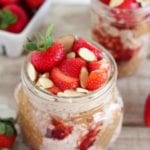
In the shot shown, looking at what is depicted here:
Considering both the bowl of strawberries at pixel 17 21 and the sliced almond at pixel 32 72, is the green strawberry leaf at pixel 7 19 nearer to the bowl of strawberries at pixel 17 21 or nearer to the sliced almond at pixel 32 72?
the bowl of strawberries at pixel 17 21

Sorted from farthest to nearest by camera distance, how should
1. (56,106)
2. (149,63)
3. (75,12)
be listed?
(75,12), (149,63), (56,106)

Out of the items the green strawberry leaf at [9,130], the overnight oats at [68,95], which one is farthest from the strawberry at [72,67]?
the green strawberry leaf at [9,130]

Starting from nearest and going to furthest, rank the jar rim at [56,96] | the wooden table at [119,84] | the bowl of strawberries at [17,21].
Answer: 1. the jar rim at [56,96]
2. the wooden table at [119,84]
3. the bowl of strawberries at [17,21]

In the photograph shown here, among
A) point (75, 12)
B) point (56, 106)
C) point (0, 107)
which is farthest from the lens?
point (75, 12)

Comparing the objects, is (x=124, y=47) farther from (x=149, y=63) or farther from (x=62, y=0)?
(x=62, y=0)

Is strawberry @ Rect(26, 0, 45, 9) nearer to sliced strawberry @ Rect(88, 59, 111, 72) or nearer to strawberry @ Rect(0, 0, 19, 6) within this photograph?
strawberry @ Rect(0, 0, 19, 6)

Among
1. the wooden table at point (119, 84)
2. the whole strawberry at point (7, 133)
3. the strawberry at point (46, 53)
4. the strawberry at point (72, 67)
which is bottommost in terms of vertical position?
A: the wooden table at point (119, 84)

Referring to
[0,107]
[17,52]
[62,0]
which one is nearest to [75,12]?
[62,0]

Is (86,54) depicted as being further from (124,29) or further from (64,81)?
(124,29)
